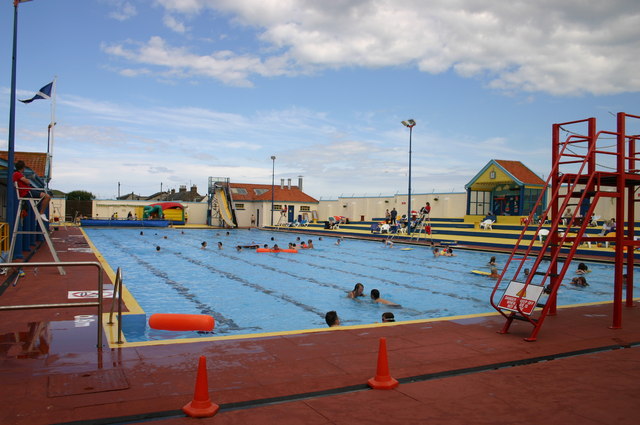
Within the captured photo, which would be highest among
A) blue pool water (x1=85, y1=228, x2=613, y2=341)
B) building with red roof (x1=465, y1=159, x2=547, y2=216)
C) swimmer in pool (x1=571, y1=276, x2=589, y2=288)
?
building with red roof (x1=465, y1=159, x2=547, y2=216)

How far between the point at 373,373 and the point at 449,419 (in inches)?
46.1

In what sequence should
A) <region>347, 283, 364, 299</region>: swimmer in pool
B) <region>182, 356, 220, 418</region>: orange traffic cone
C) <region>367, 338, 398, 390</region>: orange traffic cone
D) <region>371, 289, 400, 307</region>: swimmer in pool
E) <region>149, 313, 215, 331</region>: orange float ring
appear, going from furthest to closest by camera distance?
<region>347, 283, 364, 299</region>: swimmer in pool < <region>371, 289, 400, 307</region>: swimmer in pool < <region>149, 313, 215, 331</region>: orange float ring < <region>367, 338, 398, 390</region>: orange traffic cone < <region>182, 356, 220, 418</region>: orange traffic cone

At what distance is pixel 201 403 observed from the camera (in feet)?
12.8

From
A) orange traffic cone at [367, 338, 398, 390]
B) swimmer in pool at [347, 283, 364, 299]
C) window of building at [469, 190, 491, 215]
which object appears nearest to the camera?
orange traffic cone at [367, 338, 398, 390]

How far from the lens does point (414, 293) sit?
1417 centimetres

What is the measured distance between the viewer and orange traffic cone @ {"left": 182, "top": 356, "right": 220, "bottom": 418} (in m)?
3.86

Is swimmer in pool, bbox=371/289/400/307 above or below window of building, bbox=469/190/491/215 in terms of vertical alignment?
below

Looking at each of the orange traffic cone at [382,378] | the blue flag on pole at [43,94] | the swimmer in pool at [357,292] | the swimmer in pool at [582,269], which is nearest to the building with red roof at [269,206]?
the blue flag on pole at [43,94]

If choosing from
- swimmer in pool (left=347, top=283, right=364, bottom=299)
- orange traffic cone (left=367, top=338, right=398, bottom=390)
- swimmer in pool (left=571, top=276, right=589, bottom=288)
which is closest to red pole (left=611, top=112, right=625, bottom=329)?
orange traffic cone (left=367, top=338, right=398, bottom=390)

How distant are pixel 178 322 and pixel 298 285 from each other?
8.58m

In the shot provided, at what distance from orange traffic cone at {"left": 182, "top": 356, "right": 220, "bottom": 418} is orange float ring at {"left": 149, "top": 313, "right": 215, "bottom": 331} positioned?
282 centimetres

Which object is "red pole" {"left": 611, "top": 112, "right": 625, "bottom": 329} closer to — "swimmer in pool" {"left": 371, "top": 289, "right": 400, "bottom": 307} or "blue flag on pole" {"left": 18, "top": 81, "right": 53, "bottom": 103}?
"swimmer in pool" {"left": 371, "top": 289, "right": 400, "bottom": 307}

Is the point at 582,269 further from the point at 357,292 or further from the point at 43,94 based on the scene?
the point at 43,94

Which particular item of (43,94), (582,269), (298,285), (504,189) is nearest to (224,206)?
(504,189)
